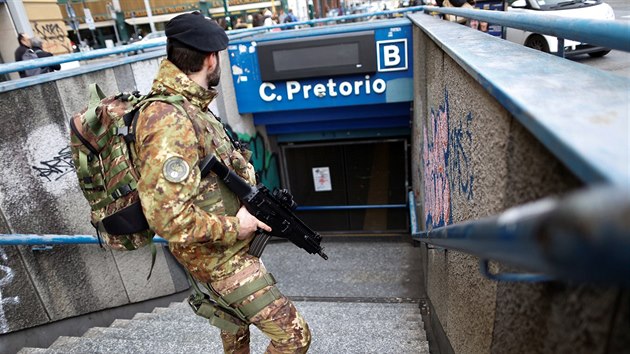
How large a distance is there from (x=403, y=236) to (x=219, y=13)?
29355 mm

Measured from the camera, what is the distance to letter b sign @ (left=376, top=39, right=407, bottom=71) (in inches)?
236

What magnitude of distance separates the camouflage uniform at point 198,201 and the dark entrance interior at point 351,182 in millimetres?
6542

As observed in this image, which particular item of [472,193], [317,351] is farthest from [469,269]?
[317,351]

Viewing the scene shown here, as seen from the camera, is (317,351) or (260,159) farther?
(260,159)

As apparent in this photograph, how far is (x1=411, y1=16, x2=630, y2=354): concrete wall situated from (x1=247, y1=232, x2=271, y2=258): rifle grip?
0.95m

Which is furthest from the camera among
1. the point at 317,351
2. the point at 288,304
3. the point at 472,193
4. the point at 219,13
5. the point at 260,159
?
the point at 219,13

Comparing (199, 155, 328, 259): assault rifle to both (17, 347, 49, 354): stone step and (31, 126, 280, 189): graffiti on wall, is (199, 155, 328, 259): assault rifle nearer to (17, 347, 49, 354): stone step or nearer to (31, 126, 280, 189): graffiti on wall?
(31, 126, 280, 189): graffiti on wall

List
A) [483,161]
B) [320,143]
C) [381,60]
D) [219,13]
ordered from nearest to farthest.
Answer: [483,161]
[381,60]
[320,143]
[219,13]

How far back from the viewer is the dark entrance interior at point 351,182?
879cm

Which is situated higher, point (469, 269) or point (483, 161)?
point (483, 161)

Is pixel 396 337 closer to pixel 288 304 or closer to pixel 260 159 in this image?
pixel 288 304

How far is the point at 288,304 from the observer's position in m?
2.16

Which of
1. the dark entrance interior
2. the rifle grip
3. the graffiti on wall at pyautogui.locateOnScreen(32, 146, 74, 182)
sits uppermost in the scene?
the graffiti on wall at pyautogui.locateOnScreen(32, 146, 74, 182)

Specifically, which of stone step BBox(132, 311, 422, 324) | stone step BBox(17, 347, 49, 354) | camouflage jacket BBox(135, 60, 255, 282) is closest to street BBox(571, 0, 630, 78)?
stone step BBox(132, 311, 422, 324)
